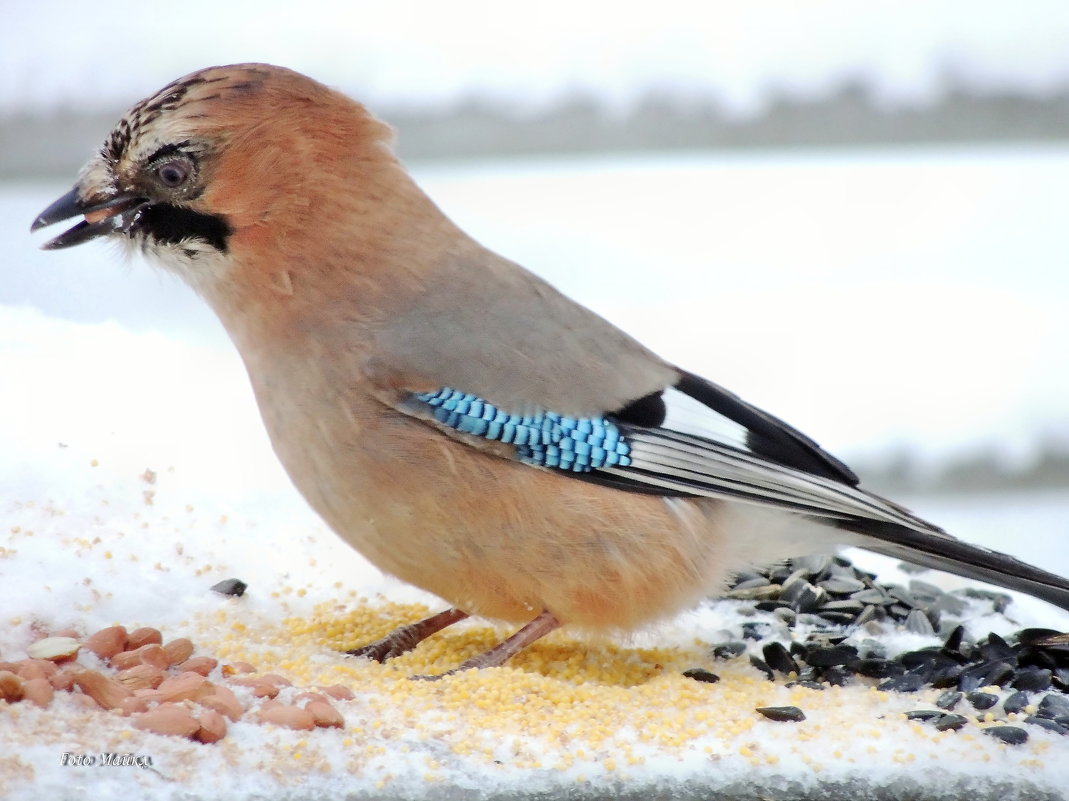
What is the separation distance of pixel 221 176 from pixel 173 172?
0.06 m

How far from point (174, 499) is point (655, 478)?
0.73m

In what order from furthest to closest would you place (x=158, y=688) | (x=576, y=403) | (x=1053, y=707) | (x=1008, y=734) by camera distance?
(x=576, y=403) < (x=1053, y=707) < (x=1008, y=734) < (x=158, y=688)

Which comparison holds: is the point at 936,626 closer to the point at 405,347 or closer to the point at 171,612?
the point at 405,347

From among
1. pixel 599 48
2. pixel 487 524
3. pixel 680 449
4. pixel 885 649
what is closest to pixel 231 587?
pixel 487 524

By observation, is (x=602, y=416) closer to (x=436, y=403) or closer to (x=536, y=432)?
(x=536, y=432)

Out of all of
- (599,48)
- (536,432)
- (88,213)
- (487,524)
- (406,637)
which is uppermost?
(599,48)

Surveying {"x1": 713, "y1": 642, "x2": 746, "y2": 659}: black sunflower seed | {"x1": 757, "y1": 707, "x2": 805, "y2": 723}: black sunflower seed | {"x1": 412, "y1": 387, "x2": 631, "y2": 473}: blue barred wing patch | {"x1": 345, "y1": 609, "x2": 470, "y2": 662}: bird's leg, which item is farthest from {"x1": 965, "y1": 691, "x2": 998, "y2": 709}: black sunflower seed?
{"x1": 345, "y1": 609, "x2": 470, "y2": 662}: bird's leg

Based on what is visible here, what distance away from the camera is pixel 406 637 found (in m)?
1.99

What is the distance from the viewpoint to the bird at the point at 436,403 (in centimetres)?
176

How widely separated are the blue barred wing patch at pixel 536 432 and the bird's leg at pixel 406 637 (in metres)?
0.35

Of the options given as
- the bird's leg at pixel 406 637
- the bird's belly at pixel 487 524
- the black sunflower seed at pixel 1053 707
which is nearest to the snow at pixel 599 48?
the bird's belly at pixel 487 524

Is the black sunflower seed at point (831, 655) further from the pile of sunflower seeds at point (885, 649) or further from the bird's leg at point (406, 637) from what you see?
the bird's leg at point (406, 637)

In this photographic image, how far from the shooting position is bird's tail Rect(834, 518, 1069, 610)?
1901 millimetres

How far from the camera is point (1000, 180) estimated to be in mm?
3012
